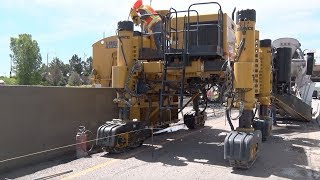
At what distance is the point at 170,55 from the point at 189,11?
3.82ft

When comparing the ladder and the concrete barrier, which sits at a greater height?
the ladder

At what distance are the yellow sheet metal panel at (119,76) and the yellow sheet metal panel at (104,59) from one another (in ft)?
12.9

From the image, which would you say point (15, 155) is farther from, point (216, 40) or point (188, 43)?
point (216, 40)

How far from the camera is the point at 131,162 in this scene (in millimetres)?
8078

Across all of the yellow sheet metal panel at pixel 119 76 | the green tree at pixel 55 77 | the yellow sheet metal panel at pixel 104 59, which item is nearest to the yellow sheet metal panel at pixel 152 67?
the yellow sheet metal panel at pixel 119 76

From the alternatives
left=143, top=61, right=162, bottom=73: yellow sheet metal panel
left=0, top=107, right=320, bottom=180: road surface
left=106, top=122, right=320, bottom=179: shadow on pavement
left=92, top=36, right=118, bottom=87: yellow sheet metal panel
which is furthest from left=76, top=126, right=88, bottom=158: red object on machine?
left=92, top=36, right=118, bottom=87: yellow sheet metal panel

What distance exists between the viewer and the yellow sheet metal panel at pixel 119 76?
959cm

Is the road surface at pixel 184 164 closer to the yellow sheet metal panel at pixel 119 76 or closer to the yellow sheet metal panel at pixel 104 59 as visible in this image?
the yellow sheet metal panel at pixel 119 76

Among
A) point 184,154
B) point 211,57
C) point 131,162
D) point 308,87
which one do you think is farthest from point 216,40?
point 308,87

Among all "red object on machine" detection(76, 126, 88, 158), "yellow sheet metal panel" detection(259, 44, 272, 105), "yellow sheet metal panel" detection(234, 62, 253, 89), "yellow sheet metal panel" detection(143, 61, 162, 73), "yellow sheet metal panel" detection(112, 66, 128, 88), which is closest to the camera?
"yellow sheet metal panel" detection(234, 62, 253, 89)

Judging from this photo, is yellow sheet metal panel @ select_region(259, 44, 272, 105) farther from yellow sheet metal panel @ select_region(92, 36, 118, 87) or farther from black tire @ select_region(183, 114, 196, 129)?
yellow sheet metal panel @ select_region(92, 36, 118, 87)

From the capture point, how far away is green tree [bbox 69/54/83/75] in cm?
11925

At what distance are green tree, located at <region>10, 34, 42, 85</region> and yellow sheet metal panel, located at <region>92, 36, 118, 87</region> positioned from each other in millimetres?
67870

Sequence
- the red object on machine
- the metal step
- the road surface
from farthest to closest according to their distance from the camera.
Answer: the metal step
the red object on machine
the road surface
